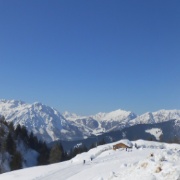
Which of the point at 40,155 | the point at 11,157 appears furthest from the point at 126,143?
the point at 40,155

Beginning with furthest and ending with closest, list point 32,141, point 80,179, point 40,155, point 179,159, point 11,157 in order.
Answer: point 32,141
point 40,155
point 11,157
point 80,179
point 179,159

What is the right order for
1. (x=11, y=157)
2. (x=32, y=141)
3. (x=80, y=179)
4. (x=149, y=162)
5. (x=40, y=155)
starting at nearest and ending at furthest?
(x=149, y=162) → (x=80, y=179) → (x=11, y=157) → (x=40, y=155) → (x=32, y=141)

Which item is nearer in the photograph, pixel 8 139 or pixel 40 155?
pixel 8 139

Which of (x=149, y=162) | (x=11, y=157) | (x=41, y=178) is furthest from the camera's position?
(x=11, y=157)

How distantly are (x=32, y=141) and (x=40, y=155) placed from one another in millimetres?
15670

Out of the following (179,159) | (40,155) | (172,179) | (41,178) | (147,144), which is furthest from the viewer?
(40,155)

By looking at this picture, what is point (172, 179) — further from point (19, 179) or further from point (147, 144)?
point (147, 144)

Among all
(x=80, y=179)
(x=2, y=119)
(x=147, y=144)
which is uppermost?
(x=2, y=119)

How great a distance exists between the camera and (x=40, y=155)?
124000 millimetres

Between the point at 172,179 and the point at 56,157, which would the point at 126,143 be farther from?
the point at 172,179

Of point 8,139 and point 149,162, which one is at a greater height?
point 8,139

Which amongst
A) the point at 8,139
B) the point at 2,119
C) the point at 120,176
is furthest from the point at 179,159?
the point at 2,119

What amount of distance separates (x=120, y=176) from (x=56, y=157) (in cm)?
8323

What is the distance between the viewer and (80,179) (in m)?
32.8
